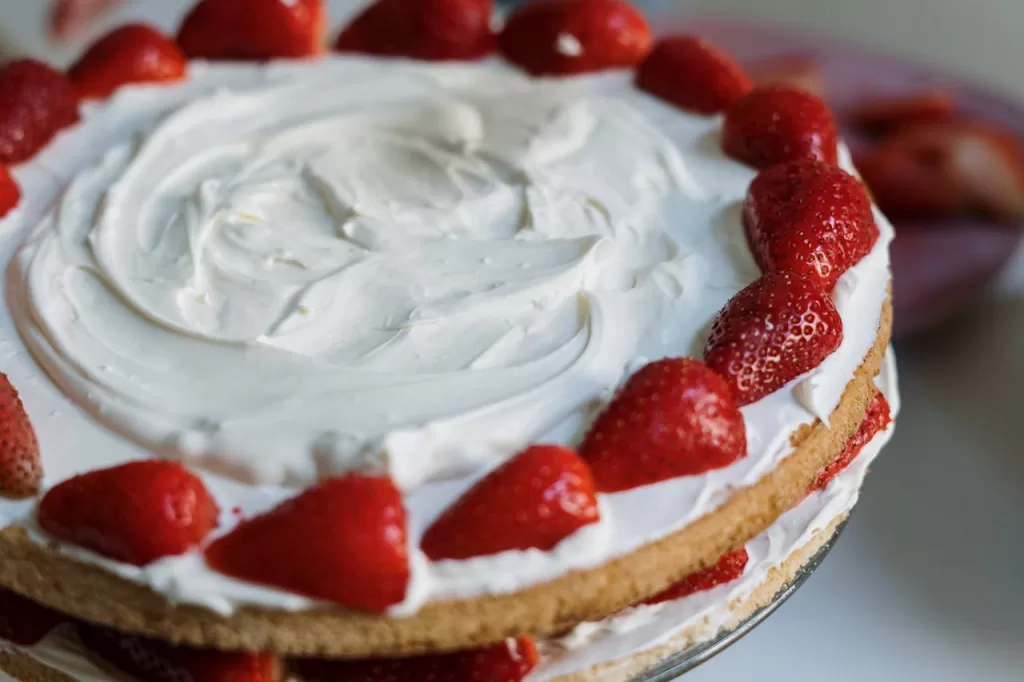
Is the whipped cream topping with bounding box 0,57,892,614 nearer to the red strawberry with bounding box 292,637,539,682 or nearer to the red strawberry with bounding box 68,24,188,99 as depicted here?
the red strawberry with bounding box 68,24,188,99

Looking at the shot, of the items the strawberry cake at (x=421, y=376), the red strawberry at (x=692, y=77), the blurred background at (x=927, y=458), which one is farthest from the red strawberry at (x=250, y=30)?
the blurred background at (x=927, y=458)

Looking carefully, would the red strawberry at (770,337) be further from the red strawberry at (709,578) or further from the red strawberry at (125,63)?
the red strawberry at (125,63)

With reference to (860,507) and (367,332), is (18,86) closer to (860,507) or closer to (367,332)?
Result: (367,332)

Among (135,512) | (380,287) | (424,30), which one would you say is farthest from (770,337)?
(424,30)

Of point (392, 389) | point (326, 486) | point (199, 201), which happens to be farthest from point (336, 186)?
point (326, 486)

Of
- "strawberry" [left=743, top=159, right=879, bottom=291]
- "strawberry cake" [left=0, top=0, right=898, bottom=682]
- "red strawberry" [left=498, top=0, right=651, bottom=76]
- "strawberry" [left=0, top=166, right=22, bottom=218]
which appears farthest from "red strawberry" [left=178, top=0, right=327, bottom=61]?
"strawberry" [left=743, top=159, right=879, bottom=291]

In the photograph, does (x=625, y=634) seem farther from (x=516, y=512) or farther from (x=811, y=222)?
(x=811, y=222)
